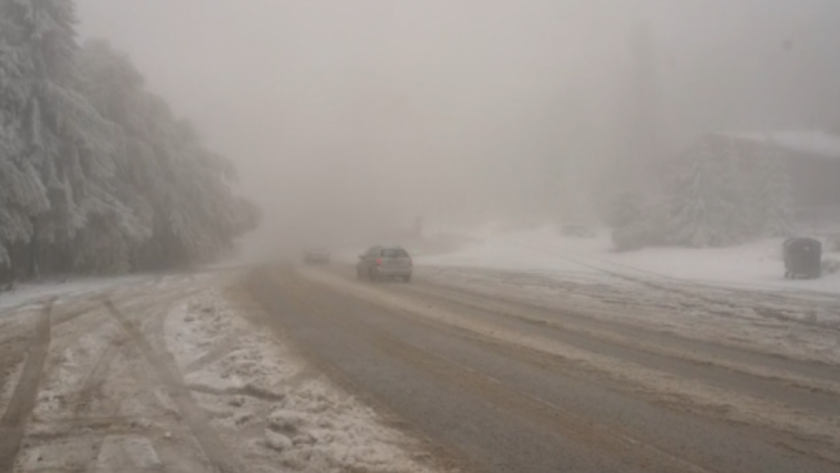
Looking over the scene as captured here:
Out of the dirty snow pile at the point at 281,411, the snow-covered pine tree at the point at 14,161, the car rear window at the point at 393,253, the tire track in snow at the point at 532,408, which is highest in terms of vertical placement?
the snow-covered pine tree at the point at 14,161

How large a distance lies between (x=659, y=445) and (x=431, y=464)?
7.36ft

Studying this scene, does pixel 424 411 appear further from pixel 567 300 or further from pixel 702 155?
pixel 702 155

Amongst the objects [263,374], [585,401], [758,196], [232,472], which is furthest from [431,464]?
[758,196]

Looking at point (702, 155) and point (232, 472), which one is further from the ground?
point (702, 155)

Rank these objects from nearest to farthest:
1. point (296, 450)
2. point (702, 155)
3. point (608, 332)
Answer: point (296, 450)
point (608, 332)
point (702, 155)

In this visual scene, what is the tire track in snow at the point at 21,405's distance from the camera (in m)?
6.09

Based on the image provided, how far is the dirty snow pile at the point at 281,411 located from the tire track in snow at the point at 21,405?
6.13 ft

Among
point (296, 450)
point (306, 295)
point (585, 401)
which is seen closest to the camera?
point (296, 450)

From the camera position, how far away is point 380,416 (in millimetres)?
7270

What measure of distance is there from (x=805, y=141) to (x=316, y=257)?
194ft

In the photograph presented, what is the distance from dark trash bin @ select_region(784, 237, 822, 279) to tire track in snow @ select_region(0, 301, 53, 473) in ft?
93.0

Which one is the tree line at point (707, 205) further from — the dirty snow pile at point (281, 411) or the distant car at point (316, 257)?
the dirty snow pile at point (281, 411)

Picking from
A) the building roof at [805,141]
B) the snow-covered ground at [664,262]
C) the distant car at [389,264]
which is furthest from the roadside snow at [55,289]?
the building roof at [805,141]

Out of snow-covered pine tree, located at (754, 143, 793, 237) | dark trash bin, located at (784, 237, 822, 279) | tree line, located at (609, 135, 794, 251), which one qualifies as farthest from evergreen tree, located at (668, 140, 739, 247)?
dark trash bin, located at (784, 237, 822, 279)
